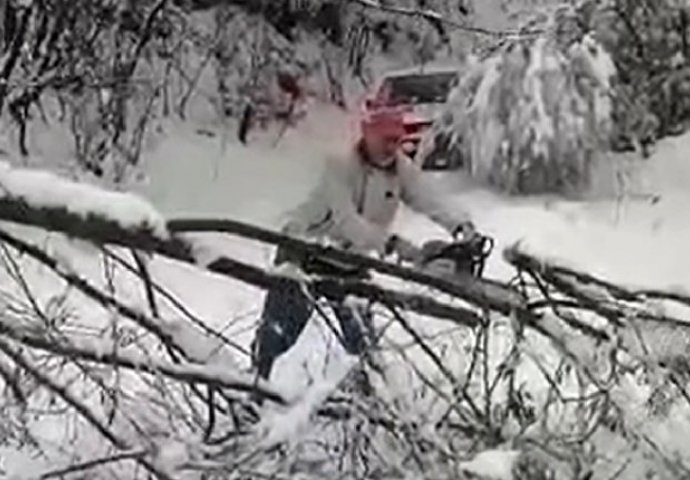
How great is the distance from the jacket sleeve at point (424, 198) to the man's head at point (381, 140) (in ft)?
0.12

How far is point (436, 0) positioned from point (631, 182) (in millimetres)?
1787

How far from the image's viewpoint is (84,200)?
2812 mm

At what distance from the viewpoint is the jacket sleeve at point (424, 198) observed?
4.06 m

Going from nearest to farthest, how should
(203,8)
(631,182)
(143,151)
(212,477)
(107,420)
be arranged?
(212,477), (107,420), (631,182), (143,151), (203,8)

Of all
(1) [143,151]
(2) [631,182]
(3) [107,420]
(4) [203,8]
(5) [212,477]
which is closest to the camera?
(5) [212,477]

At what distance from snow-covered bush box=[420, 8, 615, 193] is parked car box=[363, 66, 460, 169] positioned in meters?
0.11

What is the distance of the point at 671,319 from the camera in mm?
3098

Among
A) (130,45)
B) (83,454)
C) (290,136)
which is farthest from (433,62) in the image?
(83,454)

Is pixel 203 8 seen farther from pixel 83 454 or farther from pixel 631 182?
pixel 83 454

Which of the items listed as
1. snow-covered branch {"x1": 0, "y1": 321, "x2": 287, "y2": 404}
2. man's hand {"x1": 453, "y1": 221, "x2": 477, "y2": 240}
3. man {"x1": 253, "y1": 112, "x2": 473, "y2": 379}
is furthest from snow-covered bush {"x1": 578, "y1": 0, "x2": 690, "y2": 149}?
snow-covered branch {"x1": 0, "y1": 321, "x2": 287, "y2": 404}

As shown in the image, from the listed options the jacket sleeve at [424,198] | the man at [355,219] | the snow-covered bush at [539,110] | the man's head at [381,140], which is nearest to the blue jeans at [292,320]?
the man at [355,219]

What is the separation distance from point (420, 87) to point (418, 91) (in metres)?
0.03

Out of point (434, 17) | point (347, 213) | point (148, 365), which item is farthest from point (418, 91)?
point (148, 365)

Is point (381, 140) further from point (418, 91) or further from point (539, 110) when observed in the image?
point (418, 91)
